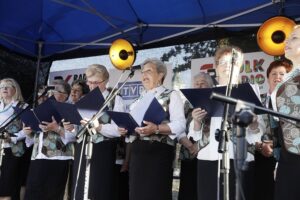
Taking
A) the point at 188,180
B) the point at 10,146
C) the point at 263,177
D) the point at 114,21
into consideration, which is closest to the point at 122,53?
the point at 114,21

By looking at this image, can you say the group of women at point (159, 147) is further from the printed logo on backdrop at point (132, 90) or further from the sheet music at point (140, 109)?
the printed logo on backdrop at point (132, 90)

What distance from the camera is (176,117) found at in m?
3.45

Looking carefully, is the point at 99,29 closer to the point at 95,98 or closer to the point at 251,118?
the point at 95,98

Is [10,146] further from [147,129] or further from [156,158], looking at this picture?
[147,129]

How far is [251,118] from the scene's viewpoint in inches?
64.2

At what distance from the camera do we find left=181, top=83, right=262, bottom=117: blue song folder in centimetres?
244

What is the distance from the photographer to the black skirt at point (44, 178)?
4.48 m

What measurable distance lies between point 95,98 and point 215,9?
253 centimetres

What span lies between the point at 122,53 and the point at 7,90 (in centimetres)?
166

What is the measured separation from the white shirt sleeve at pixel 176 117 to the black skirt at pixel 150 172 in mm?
175

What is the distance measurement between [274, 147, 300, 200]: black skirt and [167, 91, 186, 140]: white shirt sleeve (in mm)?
1126

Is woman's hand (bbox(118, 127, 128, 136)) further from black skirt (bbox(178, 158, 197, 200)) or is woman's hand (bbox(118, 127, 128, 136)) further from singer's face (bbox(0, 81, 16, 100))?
singer's face (bbox(0, 81, 16, 100))

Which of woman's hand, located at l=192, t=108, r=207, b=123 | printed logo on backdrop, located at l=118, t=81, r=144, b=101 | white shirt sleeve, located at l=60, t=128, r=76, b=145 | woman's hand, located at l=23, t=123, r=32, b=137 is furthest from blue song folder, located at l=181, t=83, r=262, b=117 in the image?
printed logo on backdrop, located at l=118, t=81, r=144, b=101

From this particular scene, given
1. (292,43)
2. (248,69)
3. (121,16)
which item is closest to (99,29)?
(121,16)
